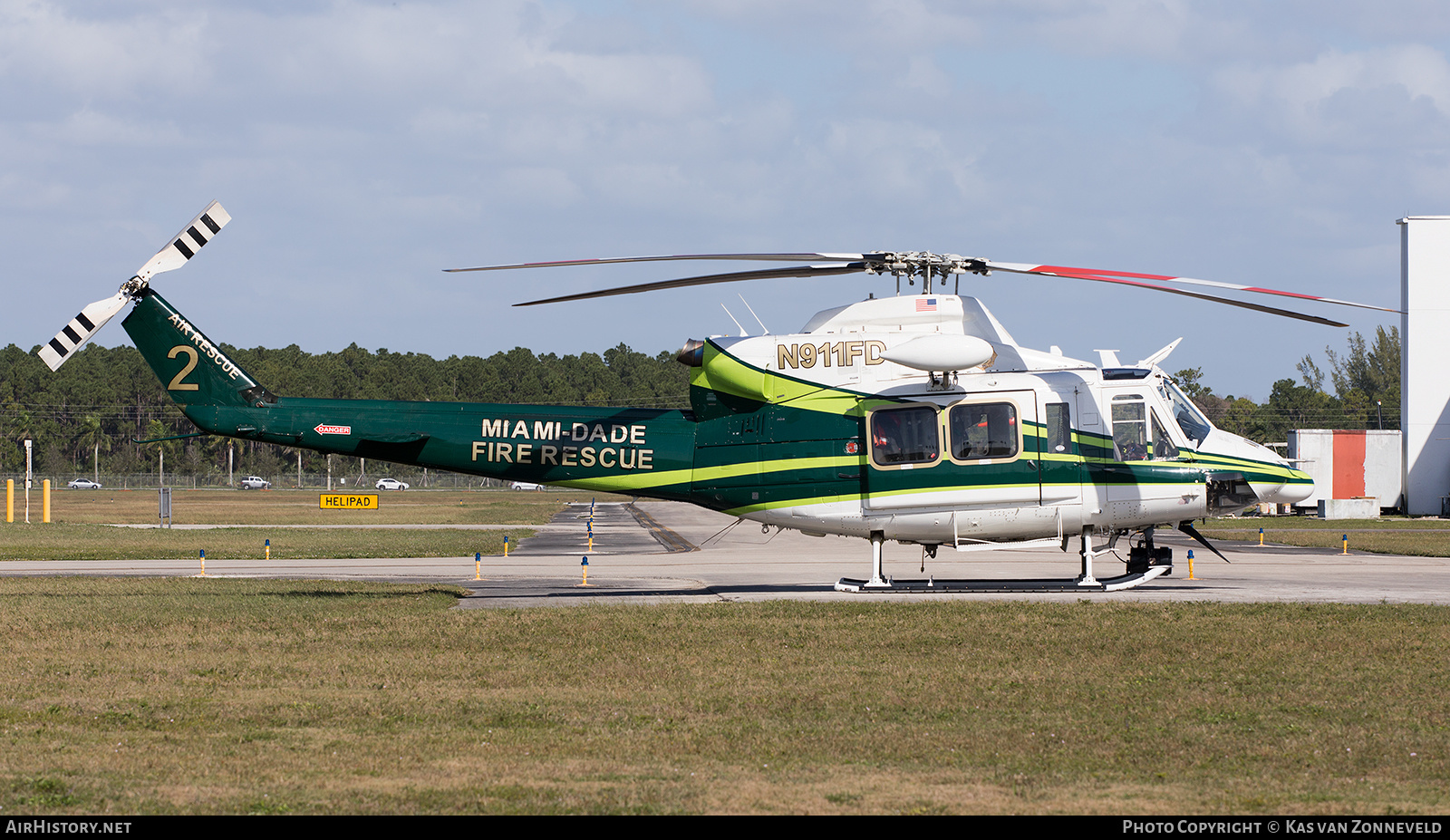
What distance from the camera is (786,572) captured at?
2831cm

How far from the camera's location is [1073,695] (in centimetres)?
1252

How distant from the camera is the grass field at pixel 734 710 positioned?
8.66m

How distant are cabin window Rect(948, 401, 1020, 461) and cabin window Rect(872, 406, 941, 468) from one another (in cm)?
34

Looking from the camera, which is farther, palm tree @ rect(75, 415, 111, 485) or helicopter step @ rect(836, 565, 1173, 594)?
palm tree @ rect(75, 415, 111, 485)

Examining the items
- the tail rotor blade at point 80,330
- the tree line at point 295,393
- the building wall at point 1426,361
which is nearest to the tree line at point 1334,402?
the tree line at point 295,393

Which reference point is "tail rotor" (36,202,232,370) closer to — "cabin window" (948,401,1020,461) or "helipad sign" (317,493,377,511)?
"cabin window" (948,401,1020,461)

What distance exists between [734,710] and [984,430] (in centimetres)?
961

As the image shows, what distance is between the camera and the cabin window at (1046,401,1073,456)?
796 inches

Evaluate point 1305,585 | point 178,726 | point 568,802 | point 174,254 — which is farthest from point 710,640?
point 1305,585

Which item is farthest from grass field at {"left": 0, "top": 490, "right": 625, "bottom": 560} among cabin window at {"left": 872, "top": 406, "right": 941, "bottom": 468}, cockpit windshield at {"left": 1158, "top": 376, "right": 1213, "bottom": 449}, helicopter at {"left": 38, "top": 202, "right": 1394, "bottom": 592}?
cockpit windshield at {"left": 1158, "top": 376, "right": 1213, "bottom": 449}

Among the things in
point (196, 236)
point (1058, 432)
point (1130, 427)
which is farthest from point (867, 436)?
point (196, 236)

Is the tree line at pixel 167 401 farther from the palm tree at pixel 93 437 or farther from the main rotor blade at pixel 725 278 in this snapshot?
the main rotor blade at pixel 725 278

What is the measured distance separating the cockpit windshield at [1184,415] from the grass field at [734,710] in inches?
124
